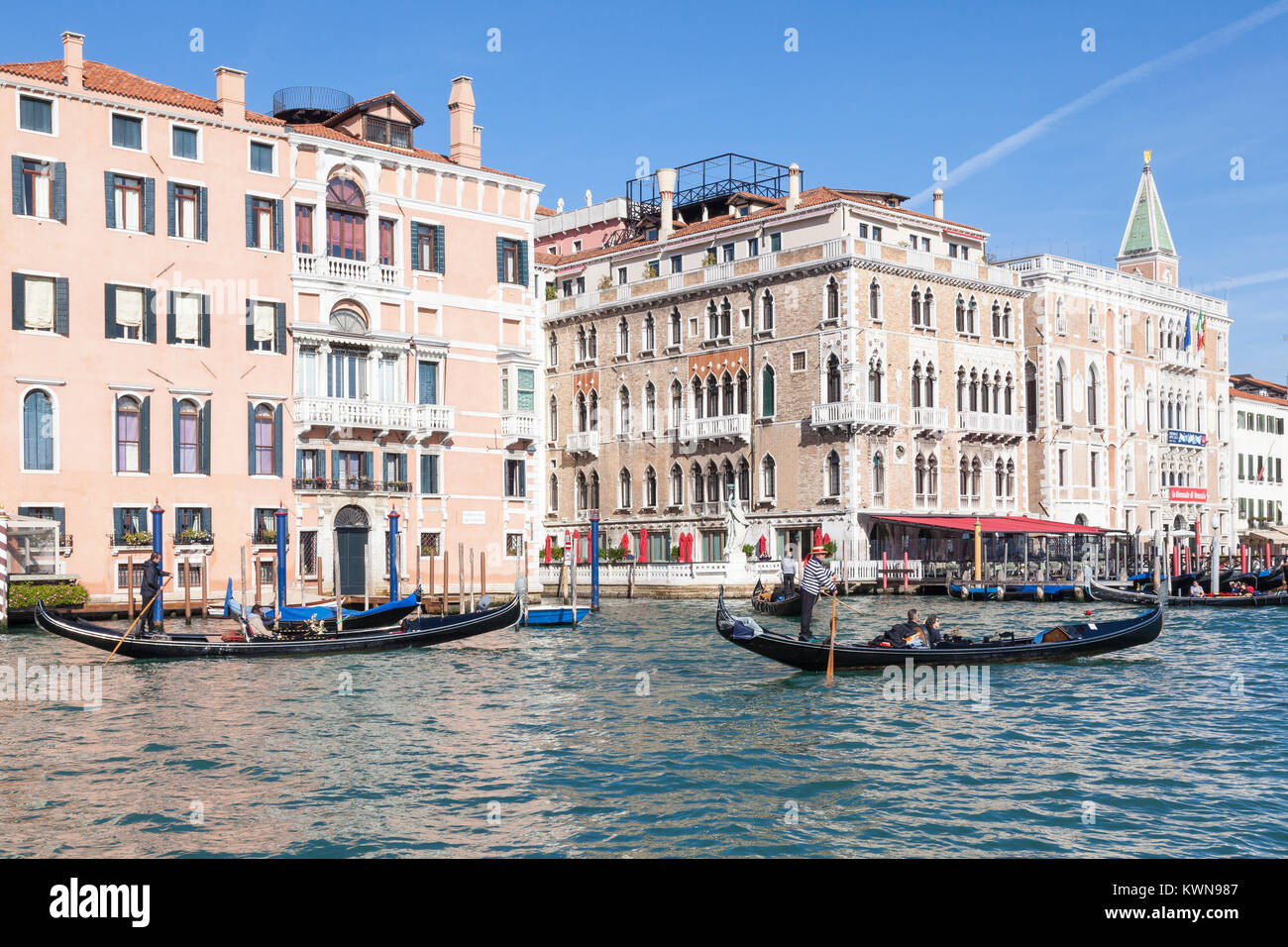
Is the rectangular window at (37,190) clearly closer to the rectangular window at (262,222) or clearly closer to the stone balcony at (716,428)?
the rectangular window at (262,222)

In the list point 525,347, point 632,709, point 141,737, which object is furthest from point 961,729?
point 525,347

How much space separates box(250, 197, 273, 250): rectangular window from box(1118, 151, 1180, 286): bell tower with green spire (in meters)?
36.7

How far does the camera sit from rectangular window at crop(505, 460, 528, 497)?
33.1 m

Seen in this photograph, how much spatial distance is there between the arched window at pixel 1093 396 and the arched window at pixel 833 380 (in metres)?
12.9

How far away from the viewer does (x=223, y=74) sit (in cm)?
2783

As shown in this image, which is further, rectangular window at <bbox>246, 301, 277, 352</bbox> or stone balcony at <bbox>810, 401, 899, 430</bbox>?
stone balcony at <bbox>810, 401, 899, 430</bbox>

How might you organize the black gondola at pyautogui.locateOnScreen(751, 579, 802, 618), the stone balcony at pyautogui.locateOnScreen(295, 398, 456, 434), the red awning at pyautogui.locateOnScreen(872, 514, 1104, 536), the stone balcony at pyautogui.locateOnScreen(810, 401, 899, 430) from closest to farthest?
1. the black gondola at pyautogui.locateOnScreen(751, 579, 802, 618)
2. the stone balcony at pyautogui.locateOnScreen(295, 398, 456, 434)
3. the stone balcony at pyautogui.locateOnScreen(810, 401, 899, 430)
4. the red awning at pyautogui.locateOnScreen(872, 514, 1104, 536)

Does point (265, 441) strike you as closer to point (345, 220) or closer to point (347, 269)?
point (347, 269)

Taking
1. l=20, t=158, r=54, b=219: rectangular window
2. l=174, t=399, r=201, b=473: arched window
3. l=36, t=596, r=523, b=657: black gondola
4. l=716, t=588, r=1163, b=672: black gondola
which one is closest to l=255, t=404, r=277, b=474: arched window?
l=174, t=399, r=201, b=473: arched window

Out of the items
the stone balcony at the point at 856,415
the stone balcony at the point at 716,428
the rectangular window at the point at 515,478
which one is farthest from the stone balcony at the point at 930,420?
the rectangular window at the point at 515,478

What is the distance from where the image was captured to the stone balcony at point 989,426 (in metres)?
40.4

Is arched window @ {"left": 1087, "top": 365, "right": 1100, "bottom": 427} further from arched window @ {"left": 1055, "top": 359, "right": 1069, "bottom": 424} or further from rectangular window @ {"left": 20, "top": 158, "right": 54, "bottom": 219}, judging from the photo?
rectangular window @ {"left": 20, "top": 158, "right": 54, "bottom": 219}

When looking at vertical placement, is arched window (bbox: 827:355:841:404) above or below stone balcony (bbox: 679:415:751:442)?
above
